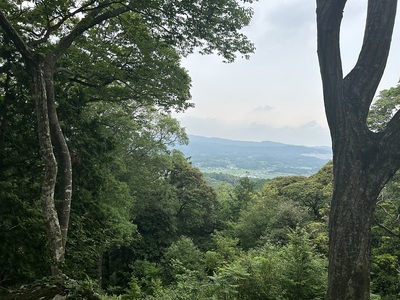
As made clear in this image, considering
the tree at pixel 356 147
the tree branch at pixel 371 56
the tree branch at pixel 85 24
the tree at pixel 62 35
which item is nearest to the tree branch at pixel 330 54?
the tree at pixel 356 147

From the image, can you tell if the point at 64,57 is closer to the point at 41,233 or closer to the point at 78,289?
the point at 41,233

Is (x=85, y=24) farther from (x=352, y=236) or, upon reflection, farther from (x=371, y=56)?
(x=352, y=236)

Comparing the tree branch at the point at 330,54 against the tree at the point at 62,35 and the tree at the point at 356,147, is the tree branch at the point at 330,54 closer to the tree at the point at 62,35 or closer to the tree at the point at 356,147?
the tree at the point at 356,147

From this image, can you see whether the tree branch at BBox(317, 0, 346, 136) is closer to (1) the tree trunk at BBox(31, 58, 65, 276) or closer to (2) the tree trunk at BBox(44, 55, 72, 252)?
(1) the tree trunk at BBox(31, 58, 65, 276)

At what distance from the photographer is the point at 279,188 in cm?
2584

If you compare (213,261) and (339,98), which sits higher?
(339,98)

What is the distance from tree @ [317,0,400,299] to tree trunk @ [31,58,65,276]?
4487mm

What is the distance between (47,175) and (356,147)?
523 cm

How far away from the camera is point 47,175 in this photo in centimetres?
555

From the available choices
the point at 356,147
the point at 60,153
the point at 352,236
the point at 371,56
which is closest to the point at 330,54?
the point at 371,56

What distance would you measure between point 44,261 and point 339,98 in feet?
18.7

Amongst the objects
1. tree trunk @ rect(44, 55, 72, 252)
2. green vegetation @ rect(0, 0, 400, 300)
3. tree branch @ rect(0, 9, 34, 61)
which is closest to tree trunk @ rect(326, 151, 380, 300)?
green vegetation @ rect(0, 0, 400, 300)

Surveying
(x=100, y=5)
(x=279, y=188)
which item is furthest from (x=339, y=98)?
(x=279, y=188)

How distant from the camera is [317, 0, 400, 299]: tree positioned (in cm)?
328
